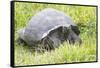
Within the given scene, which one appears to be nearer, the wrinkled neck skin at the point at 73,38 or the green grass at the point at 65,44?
the green grass at the point at 65,44

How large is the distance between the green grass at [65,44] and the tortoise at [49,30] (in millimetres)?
44

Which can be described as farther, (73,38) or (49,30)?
(73,38)

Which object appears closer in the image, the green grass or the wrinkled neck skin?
the green grass

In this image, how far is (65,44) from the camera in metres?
2.42

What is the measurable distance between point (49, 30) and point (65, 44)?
0.24 meters

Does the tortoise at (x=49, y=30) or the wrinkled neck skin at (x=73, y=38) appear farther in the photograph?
the wrinkled neck skin at (x=73, y=38)

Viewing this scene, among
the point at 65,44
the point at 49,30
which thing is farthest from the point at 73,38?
the point at 49,30

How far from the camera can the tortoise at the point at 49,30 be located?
228cm

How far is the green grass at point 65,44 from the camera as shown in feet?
7.34

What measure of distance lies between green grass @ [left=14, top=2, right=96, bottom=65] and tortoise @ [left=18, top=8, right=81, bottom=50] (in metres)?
0.04

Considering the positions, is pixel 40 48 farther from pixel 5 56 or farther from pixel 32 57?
pixel 5 56

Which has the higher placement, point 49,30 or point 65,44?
point 49,30

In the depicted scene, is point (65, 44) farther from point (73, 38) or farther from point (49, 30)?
point (49, 30)

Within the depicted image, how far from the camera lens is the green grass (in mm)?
2238
